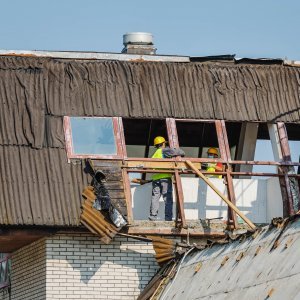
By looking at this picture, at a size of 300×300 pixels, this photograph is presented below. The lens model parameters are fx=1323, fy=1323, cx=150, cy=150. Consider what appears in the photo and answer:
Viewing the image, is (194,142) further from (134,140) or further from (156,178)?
(156,178)

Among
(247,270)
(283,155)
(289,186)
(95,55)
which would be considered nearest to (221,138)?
(283,155)

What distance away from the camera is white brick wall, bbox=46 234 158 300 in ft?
78.2

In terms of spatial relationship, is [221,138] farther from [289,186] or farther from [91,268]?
[91,268]

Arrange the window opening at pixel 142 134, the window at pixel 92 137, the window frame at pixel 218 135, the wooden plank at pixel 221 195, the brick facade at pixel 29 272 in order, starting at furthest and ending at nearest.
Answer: the window opening at pixel 142 134, the window frame at pixel 218 135, the window at pixel 92 137, the brick facade at pixel 29 272, the wooden plank at pixel 221 195

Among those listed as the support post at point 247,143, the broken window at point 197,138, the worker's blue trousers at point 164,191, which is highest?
the broken window at point 197,138

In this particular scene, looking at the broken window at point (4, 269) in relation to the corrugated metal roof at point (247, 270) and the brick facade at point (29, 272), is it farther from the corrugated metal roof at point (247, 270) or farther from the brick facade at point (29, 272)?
the corrugated metal roof at point (247, 270)

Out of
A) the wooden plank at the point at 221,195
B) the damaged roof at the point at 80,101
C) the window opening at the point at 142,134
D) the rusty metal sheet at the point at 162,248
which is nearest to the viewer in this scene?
the wooden plank at the point at 221,195

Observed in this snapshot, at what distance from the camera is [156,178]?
24.5 meters

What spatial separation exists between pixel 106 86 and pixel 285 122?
352 cm

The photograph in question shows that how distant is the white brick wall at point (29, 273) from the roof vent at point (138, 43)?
4.95 metres

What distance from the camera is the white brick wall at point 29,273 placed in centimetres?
2422

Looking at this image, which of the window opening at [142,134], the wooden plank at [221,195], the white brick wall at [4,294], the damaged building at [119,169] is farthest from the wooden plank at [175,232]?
the white brick wall at [4,294]

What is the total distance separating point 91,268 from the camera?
24.0 meters

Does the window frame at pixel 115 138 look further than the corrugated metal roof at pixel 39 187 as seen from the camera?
Yes
